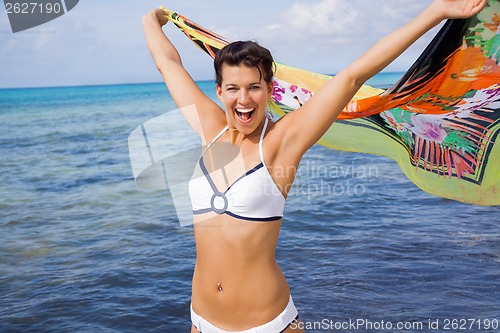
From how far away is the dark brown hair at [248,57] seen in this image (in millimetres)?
2176

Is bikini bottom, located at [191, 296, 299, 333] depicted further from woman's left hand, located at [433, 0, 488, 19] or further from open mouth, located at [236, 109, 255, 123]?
woman's left hand, located at [433, 0, 488, 19]

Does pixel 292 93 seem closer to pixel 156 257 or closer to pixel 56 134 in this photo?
pixel 156 257

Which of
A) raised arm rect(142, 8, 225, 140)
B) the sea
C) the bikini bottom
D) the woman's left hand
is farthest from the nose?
the sea

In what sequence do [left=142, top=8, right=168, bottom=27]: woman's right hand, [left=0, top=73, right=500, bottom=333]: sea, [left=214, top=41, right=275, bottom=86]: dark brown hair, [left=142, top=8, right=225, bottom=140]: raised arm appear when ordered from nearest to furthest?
[left=214, top=41, right=275, bottom=86]: dark brown hair → [left=142, top=8, right=225, bottom=140]: raised arm → [left=142, top=8, right=168, bottom=27]: woman's right hand → [left=0, top=73, right=500, bottom=333]: sea

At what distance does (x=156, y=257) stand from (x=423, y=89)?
425cm

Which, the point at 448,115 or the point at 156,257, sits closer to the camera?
the point at 448,115

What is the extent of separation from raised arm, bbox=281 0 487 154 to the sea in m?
1.34

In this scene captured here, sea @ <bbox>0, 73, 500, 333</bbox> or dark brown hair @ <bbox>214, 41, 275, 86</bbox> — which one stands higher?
dark brown hair @ <bbox>214, 41, 275, 86</bbox>

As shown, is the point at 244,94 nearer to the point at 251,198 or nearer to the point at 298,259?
the point at 251,198

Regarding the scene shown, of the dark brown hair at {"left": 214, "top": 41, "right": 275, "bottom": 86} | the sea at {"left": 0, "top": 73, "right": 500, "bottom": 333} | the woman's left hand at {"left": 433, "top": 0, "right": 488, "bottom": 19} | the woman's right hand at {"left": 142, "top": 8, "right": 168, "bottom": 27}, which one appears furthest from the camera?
the sea at {"left": 0, "top": 73, "right": 500, "bottom": 333}

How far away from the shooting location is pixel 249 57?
217cm

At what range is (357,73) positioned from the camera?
2.00 meters

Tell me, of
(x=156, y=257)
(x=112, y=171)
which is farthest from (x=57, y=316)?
(x=112, y=171)

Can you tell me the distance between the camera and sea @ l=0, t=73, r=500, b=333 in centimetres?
488
